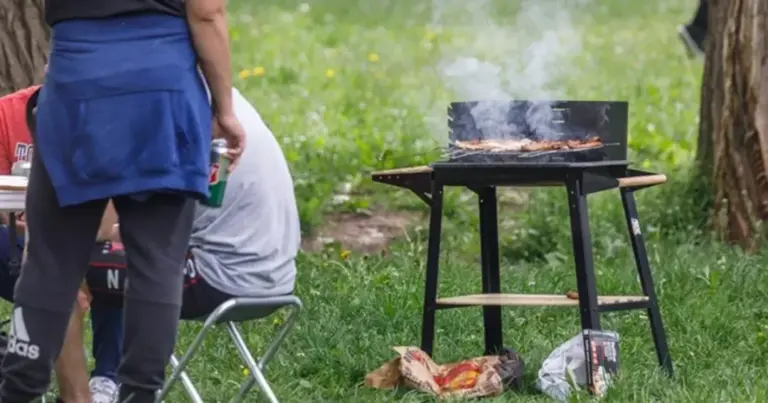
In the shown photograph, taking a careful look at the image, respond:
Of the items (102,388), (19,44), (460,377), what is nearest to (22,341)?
(102,388)

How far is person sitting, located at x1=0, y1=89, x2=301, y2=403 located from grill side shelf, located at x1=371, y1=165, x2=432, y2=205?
2.75ft

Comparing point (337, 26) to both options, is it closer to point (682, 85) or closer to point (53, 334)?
point (682, 85)

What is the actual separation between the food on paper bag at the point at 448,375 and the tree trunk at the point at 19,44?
2.22 m

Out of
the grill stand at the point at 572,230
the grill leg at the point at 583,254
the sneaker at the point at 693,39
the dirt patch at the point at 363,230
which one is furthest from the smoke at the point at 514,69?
the sneaker at the point at 693,39

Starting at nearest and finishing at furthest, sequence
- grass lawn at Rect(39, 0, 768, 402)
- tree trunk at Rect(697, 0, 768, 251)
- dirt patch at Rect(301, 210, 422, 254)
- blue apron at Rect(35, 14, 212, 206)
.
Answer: blue apron at Rect(35, 14, 212, 206), grass lawn at Rect(39, 0, 768, 402), tree trunk at Rect(697, 0, 768, 251), dirt patch at Rect(301, 210, 422, 254)

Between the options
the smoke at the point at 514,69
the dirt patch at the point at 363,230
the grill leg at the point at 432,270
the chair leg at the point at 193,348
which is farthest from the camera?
the dirt patch at the point at 363,230

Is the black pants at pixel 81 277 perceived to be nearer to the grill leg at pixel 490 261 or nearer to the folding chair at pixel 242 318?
the folding chair at pixel 242 318

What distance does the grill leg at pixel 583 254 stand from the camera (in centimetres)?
478

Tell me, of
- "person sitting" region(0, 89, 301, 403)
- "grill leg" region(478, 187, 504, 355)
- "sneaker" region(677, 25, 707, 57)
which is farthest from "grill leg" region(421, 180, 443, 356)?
"sneaker" region(677, 25, 707, 57)

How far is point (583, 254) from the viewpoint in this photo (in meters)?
4.81

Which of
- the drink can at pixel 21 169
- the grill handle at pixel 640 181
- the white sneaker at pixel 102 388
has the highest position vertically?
the drink can at pixel 21 169

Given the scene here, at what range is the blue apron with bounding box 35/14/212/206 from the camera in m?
3.24

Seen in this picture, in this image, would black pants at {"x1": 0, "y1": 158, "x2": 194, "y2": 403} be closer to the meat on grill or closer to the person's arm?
the person's arm

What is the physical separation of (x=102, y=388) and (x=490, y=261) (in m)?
1.54
